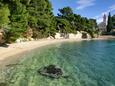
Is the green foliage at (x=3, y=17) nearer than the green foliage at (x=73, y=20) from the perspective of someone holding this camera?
Yes

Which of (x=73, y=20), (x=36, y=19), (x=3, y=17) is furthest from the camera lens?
(x=73, y=20)

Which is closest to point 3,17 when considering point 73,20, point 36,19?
point 36,19

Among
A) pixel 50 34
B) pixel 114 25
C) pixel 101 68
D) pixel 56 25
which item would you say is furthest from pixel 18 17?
pixel 114 25

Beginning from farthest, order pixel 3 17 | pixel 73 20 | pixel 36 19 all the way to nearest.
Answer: pixel 73 20 → pixel 36 19 → pixel 3 17

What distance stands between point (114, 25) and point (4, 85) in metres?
136

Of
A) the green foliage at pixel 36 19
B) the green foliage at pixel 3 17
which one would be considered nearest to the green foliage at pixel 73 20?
A: the green foliage at pixel 36 19

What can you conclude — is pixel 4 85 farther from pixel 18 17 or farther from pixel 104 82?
pixel 18 17

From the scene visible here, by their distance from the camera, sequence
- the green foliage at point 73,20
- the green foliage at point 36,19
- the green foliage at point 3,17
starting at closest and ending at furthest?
the green foliage at point 3,17 < the green foliage at point 36,19 < the green foliage at point 73,20

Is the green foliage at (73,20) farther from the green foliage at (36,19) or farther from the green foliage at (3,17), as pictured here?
the green foliage at (3,17)

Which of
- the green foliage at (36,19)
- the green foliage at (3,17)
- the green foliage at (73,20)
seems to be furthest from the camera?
the green foliage at (73,20)

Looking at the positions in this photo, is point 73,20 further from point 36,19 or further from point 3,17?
point 3,17

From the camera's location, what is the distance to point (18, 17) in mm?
46781

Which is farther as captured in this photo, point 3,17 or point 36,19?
point 36,19

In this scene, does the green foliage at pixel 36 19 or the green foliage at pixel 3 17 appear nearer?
the green foliage at pixel 3 17
